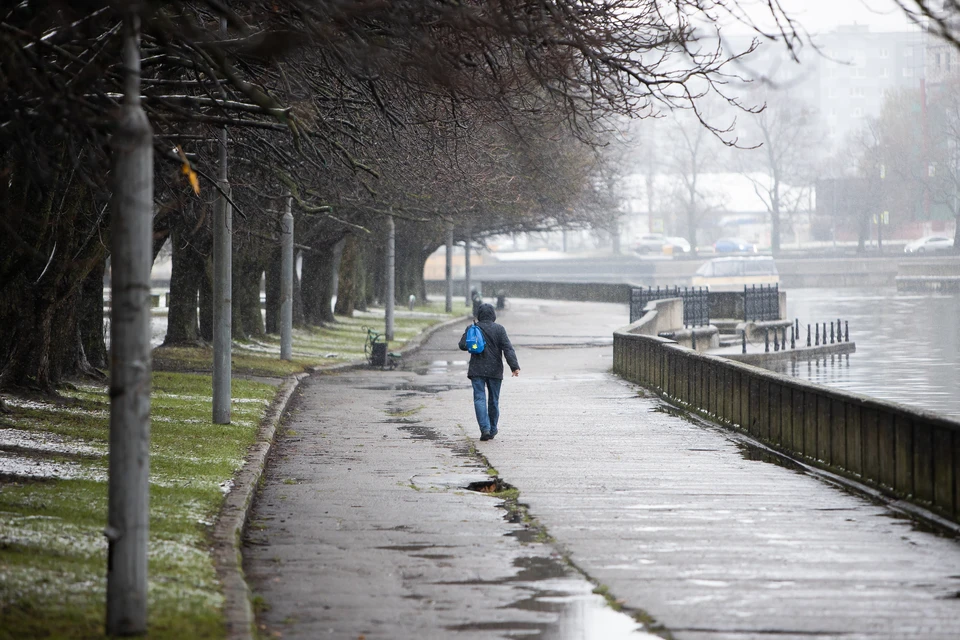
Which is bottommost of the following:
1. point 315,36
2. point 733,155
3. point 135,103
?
point 135,103

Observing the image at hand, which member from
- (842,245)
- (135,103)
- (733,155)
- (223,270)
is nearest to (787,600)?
(135,103)

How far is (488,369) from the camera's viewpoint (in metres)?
17.4

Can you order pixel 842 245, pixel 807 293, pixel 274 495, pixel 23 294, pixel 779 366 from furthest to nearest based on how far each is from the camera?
pixel 842 245 < pixel 807 293 < pixel 779 366 < pixel 23 294 < pixel 274 495

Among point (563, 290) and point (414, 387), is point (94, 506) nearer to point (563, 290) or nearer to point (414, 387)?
point (414, 387)

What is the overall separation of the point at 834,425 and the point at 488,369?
4.69 m

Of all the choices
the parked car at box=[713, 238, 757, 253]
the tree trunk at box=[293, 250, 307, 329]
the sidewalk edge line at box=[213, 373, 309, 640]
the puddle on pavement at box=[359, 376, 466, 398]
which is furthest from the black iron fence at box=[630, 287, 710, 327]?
the parked car at box=[713, 238, 757, 253]

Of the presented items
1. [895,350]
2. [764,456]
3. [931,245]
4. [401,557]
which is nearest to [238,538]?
[401,557]

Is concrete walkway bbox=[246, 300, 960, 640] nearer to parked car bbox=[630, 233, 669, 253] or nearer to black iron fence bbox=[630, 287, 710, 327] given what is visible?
black iron fence bbox=[630, 287, 710, 327]

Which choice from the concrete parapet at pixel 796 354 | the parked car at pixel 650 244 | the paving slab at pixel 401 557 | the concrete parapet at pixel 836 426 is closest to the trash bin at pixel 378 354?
the concrete parapet at pixel 836 426

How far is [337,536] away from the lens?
10.6m

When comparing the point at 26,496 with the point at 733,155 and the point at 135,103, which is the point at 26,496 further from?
the point at 733,155

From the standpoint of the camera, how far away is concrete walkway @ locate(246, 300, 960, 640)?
789cm

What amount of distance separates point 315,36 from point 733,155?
137m

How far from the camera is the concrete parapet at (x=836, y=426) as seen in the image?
11.3 meters
